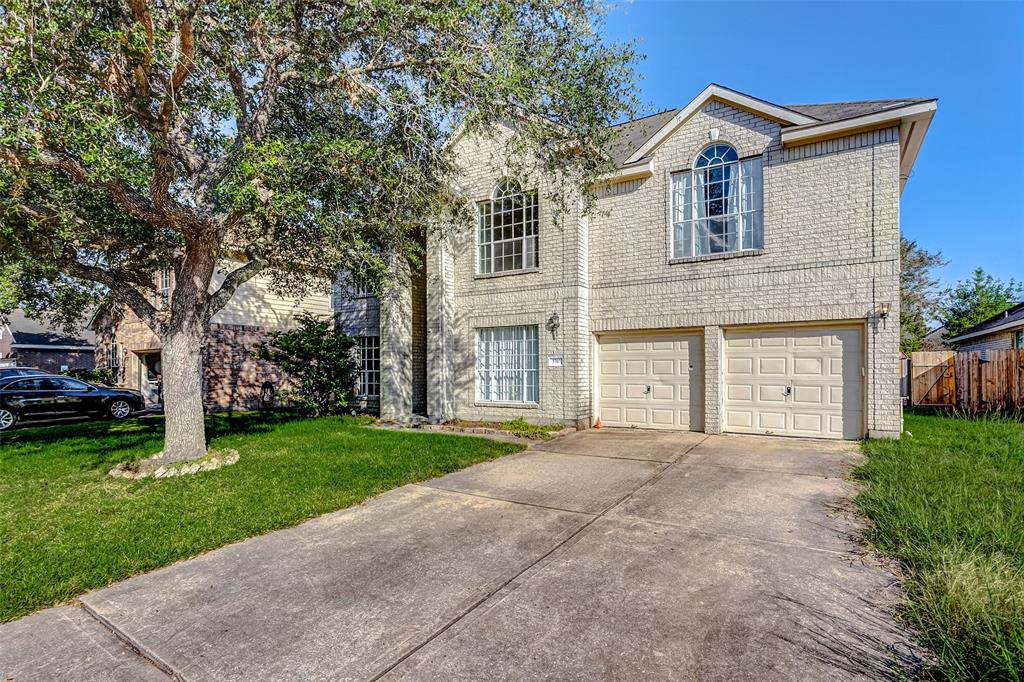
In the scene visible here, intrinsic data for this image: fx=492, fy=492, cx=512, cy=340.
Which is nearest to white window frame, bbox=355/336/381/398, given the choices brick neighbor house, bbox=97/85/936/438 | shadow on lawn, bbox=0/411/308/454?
shadow on lawn, bbox=0/411/308/454

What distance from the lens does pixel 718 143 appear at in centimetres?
989

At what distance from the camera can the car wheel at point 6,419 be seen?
1299cm

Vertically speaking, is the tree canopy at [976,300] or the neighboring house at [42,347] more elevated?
the tree canopy at [976,300]

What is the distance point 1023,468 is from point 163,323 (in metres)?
11.8

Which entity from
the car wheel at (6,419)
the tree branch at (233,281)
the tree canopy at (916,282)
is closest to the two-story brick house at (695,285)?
the tree branch at (233,281)

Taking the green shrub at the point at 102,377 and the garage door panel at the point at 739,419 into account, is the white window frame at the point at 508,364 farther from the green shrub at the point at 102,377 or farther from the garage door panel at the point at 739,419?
the green shrub at the point at 102,377

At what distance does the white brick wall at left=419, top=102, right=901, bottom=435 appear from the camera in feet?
27.8

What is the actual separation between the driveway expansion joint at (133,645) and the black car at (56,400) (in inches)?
558

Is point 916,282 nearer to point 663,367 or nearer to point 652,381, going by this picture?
point 663,367

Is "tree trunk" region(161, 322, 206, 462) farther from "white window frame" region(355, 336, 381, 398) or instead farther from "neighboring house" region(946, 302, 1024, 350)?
"neighboring house" region(946, 302, 1024, 350)

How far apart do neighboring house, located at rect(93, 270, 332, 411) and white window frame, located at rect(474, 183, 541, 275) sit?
27.3 feet

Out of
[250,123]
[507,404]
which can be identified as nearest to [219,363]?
[507,404]

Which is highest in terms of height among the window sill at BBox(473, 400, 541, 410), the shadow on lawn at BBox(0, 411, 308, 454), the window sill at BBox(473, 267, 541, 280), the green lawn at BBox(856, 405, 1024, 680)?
the window sill at BBox(473, 267, 541, 280)

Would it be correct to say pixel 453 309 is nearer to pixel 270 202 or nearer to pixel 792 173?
pixel 270 202
